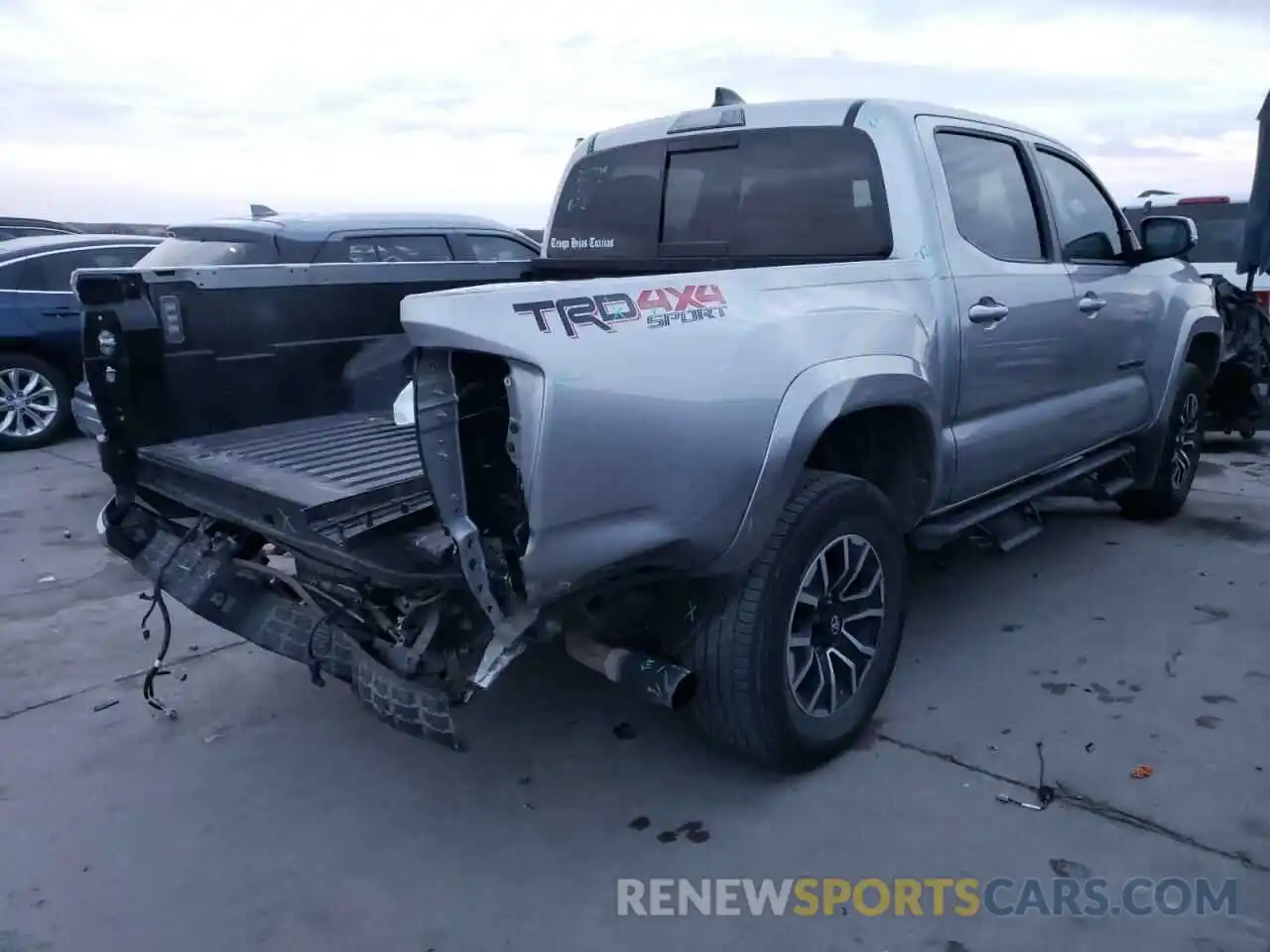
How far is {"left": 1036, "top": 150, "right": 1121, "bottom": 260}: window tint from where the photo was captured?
4.53m

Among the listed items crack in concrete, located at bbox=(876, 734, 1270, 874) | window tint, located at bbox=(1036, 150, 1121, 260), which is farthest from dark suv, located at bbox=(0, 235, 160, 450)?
crack in concrete, located at bbox=(876, 734, 1270, 874)

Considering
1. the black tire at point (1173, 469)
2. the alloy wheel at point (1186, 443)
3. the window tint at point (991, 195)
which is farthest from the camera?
the alloy wheel at point (1186, 443)

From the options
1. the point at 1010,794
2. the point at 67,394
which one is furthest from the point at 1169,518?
the point at 67,394

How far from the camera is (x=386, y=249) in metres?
7.65

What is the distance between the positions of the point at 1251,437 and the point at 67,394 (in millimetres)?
9783

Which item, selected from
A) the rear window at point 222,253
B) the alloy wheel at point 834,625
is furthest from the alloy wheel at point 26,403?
the alloy wheel at point 834,625

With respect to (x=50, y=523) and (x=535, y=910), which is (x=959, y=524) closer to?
(x=535, y=910)

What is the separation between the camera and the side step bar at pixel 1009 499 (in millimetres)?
3881

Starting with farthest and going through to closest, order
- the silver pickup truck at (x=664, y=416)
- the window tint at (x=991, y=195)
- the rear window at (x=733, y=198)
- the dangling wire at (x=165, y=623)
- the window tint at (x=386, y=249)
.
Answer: the window tint at (x=386, y=249)
the window tint at (x=991, y=195)
the rear window at (x=733, y=198)
the dangling wire at (x=165, y=623)
the silver pickup truck at (x=664, y=416)

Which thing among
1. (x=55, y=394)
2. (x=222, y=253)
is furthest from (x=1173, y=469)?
(x=55, y=394)

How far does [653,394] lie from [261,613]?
1.44 m

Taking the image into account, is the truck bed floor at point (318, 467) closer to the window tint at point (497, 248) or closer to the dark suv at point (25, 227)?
the window tint at point (497, 248)

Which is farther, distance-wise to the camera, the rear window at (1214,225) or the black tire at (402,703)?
the rear window at (1214,225)

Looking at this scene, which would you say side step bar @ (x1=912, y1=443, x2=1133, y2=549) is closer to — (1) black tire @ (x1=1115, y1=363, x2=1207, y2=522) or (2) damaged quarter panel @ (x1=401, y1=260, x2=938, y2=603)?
(1) black tire @ (x1=1115, y1=363, x2=1207, y2=522)
